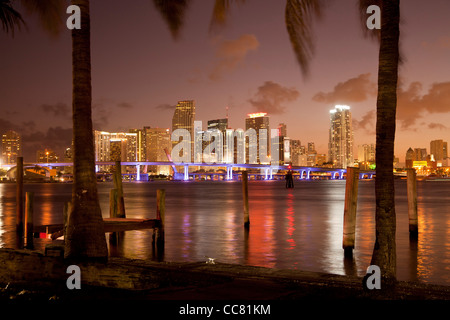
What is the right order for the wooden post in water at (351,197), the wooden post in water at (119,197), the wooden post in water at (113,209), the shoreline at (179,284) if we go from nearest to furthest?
the shoreline at (179,284) < the wooden post in water at (351,197) < the wooden post in water at (113,209) < the wooden post in water at (119,197)

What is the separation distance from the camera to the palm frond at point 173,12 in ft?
33.5

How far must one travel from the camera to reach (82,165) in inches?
367

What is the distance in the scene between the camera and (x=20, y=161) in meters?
21.0

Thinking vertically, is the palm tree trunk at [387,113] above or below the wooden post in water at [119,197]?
above

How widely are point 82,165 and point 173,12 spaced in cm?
354

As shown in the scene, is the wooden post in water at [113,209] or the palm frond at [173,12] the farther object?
the wooden post in water at [113,209]

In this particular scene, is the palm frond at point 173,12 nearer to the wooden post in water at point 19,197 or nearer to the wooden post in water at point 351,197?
the wooden post in water at point 351,197

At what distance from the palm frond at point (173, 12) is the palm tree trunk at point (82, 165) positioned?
1.55 metres

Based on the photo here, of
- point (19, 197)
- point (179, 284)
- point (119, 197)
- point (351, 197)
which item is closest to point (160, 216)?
point (119, 197)

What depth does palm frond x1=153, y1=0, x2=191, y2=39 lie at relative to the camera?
33.5ft

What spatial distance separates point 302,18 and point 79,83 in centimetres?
414

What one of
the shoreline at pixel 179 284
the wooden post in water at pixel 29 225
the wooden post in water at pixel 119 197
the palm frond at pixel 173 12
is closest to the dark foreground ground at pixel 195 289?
the shoreline at pixel 179 284

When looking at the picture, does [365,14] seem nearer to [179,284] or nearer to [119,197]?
[179,284]

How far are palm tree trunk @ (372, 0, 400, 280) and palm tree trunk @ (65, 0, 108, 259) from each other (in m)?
5.04
